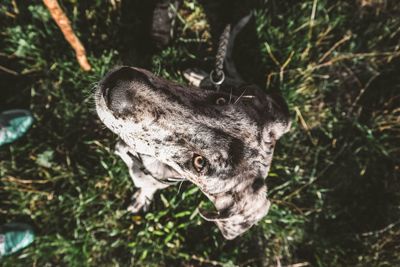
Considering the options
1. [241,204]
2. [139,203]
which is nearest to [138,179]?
[139,203]

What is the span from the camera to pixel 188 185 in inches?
156

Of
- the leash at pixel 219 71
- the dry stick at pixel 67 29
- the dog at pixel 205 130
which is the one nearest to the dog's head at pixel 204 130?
the dog at pixel 205 130

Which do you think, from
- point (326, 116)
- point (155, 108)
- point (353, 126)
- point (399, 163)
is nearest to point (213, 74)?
point (155, 108)

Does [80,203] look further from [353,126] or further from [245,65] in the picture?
[353,126]

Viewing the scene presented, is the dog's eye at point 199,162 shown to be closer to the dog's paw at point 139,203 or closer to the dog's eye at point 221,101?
the dog's eye at point 221,101

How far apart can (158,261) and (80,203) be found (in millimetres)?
1056

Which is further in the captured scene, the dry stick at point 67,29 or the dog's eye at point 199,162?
the dry stick at point 67,29

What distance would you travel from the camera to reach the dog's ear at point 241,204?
7.91 ft

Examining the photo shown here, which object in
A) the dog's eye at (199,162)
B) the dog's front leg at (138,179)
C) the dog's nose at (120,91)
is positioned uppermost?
the dog's nose at (120,91)

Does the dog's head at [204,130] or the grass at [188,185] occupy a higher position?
the dog's head at [204,130]

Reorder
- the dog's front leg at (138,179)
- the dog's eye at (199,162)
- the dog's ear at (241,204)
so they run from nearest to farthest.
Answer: the dog's eye at (199,162) < the dog's ear at (241,204) < the dog's front leg at (138,179)

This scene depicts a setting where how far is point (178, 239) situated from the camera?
4.09 metres

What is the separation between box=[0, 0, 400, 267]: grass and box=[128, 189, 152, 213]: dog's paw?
9 centimetres

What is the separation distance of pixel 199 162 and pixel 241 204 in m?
0.47
